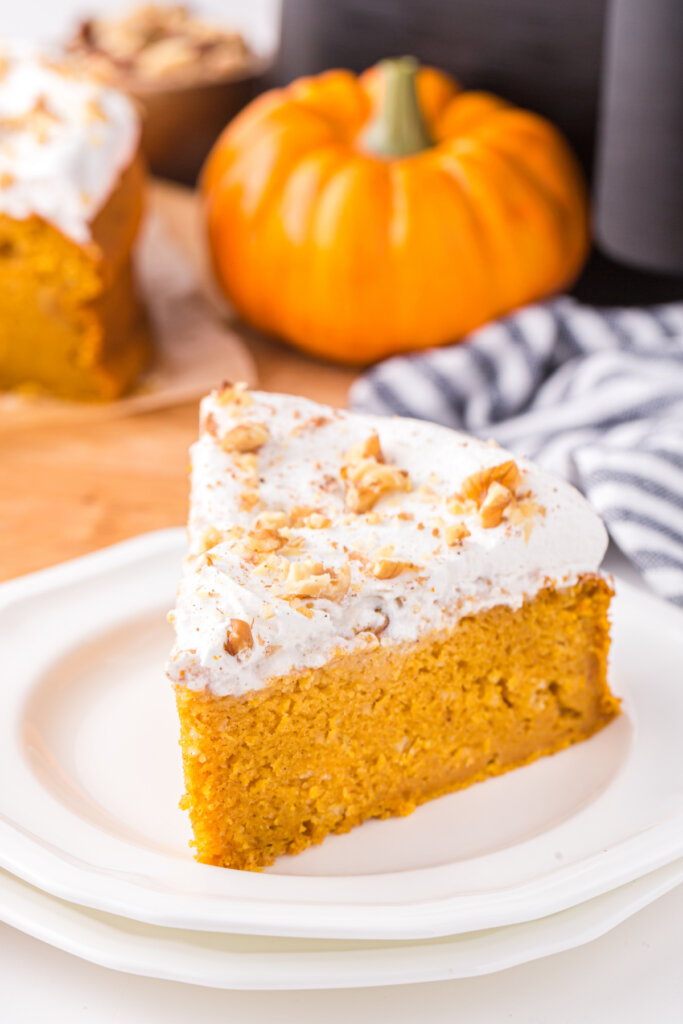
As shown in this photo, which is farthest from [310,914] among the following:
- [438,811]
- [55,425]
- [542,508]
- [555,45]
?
[555,45]

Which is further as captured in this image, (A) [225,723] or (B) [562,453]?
(B) [562,453]

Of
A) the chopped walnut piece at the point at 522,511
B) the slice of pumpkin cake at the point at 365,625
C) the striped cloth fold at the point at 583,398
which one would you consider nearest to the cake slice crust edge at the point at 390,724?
the slice of pumpkin cake at the point at 365,625

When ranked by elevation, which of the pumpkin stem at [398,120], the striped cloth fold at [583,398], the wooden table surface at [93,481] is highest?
the pumpkin stem at [398,120]

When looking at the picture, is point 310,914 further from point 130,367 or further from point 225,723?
point 130,367

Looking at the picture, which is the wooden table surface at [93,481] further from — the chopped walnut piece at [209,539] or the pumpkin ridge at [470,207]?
the chopped walnut piece at [209,539]

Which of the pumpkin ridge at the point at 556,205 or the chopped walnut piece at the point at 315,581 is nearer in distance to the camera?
the chopped walnut piece at the point at 315,581

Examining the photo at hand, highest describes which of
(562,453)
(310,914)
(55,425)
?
(310,914)

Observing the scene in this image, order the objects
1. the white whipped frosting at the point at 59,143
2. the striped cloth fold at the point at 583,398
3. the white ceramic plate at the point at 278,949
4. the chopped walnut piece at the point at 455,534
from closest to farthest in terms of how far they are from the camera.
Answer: the white ceramic plate at the point at 278,949 < the chopped walnut piece at the point at 455,534 < the striped cloth fold at the point at 583,398 < the white whipped frosting at the point at 59,143
